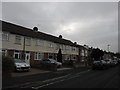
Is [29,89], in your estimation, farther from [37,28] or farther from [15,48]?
[37,28]

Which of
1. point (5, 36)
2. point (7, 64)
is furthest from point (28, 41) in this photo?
point (7, 64)

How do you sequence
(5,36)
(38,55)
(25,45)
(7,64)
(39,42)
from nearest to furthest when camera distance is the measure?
(7,64)
(5,36)
(25,45)
(38,55)
(39,42)

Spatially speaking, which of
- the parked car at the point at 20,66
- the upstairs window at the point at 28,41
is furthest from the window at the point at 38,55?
the parked car at the point at 20,66

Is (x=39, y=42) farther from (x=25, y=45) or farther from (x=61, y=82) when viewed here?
(x=61, y=82)

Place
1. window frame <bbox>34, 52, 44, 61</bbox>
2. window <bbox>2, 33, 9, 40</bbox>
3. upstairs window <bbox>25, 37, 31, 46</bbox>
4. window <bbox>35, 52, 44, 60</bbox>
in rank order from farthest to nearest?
window <bbox>35, 52, 44, 60</bbox>, window frame <bbox>34, 52, 44, 61</bbox>, upstairs window <bbox>25, 37, 31, 46</bbox>, window <bbox>2, 33, 9, 40</bbox>

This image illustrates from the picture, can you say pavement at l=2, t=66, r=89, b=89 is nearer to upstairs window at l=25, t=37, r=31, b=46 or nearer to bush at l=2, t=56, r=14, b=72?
bush at l=2, t=56, r=14, b=72

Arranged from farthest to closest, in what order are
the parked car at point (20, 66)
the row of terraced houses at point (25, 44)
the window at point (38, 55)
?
the window at point (38, 55) → the row of terraced houses at point (25, 44) → the parked car at point (20, 66)

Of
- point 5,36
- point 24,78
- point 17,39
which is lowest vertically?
point 24,78

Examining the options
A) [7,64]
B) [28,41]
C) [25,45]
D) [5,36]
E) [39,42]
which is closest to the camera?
[7,64]

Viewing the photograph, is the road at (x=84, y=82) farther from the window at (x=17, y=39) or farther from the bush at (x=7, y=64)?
the window at (x=17, y=39)

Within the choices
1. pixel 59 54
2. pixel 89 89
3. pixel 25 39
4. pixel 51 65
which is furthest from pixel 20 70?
pixel 59 54

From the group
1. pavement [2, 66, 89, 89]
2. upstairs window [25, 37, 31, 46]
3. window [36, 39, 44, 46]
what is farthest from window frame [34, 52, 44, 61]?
pavement [2, 66, 89, 89]

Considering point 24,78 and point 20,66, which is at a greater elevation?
point 20,66

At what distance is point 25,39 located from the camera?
110 ft
